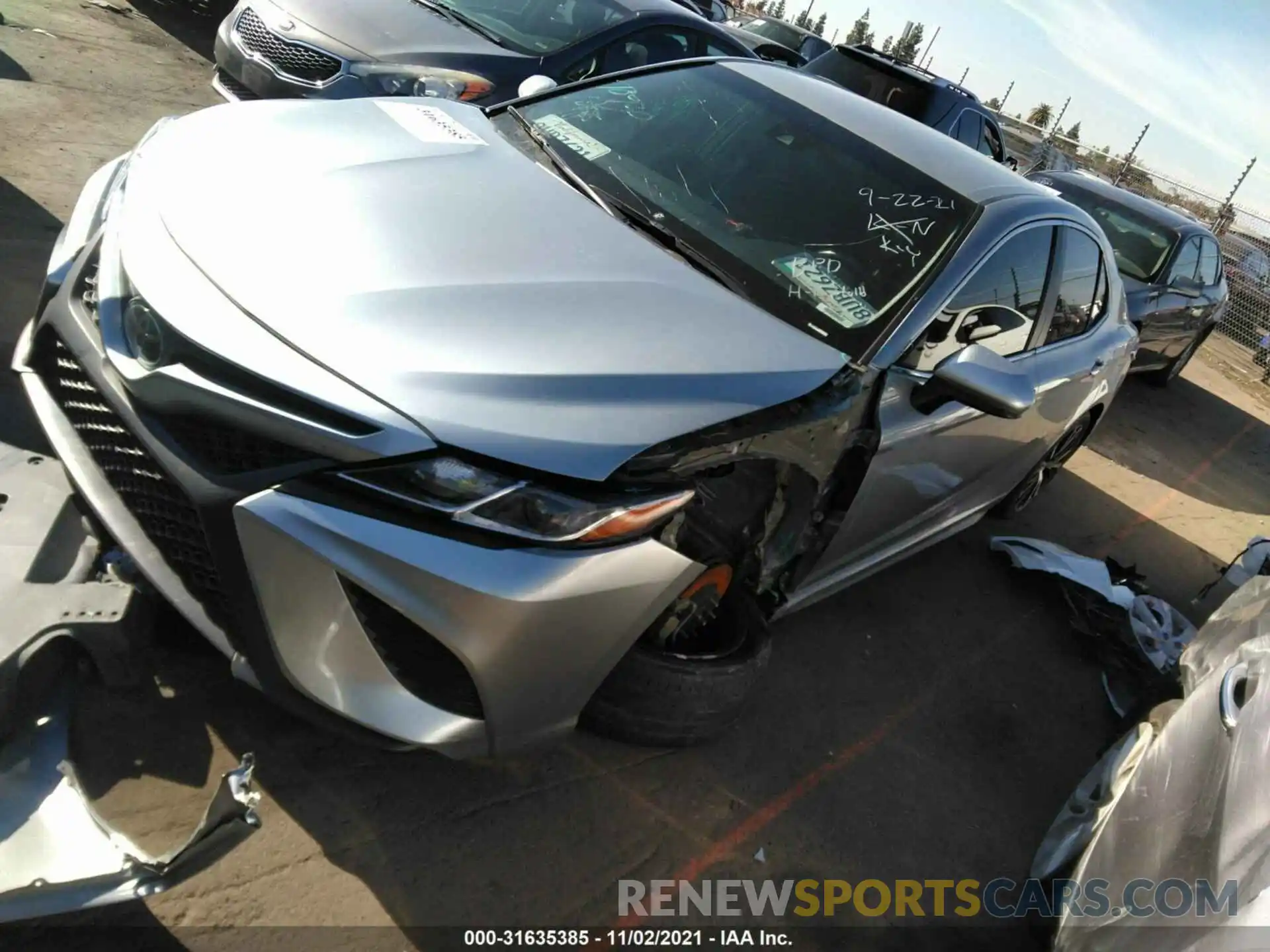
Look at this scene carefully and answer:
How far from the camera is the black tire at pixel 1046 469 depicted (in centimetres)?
462

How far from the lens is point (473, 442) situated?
1.80 metres

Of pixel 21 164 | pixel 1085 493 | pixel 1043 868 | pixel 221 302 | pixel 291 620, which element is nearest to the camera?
pixel 291 620

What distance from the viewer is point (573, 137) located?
3.15 metres

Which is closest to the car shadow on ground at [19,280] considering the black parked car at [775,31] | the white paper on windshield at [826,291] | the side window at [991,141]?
the white paper on windshield at [826,291]

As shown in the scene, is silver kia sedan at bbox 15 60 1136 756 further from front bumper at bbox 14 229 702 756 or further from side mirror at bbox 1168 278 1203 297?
side mirror at bbox 1168 278 1203 297

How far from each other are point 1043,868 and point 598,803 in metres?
1.40

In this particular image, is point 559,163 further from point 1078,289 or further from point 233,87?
point 233,87

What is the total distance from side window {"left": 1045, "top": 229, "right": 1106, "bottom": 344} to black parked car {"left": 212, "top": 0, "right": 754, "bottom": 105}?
11.3ft

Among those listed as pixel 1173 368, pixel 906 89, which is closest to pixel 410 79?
pixel 906 89

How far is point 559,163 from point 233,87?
341 cm

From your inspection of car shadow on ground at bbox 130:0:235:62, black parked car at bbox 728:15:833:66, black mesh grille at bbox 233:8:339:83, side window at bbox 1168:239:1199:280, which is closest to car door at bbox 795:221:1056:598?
black mesh grille at bbox 233:8:339:83

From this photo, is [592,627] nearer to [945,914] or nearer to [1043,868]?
[945,914]

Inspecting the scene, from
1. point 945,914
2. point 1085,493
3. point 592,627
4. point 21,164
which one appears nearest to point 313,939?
point 592,627

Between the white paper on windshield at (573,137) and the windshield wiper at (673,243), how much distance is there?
11.7 inches
